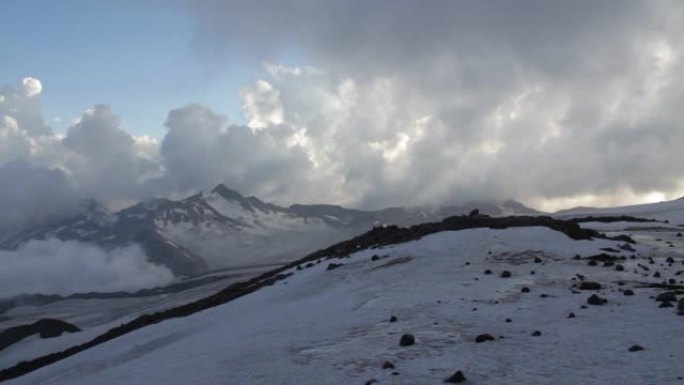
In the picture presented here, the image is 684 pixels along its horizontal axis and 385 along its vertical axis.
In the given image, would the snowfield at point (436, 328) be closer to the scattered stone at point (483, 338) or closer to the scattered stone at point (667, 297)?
the scattered stone at point (483, 338)

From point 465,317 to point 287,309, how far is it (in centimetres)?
1012

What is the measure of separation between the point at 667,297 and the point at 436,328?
735cm

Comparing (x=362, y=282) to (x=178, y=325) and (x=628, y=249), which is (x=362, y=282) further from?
(x=628, y=249)

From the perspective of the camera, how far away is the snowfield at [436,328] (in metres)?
15.4

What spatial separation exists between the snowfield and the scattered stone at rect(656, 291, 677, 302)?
1.68ft

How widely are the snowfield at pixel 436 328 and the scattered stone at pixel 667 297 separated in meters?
0.51

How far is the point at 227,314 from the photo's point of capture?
107ft

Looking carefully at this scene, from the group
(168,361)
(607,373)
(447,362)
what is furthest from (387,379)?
(168,361)

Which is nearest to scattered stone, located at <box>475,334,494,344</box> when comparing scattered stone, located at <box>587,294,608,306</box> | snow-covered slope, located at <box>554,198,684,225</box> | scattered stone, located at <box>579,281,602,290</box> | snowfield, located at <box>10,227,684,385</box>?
snowfield, located at <box>10,227,684,385</box>

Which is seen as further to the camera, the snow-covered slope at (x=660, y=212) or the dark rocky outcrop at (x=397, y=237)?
the snow-covered slope at (x=660, y=212)

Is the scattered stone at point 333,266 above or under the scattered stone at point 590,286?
above

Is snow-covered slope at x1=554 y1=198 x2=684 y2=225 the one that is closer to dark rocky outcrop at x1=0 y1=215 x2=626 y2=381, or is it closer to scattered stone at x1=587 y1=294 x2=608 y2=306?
dark rocky outcrop at x1=0 y1=215 x2=626 y2=381

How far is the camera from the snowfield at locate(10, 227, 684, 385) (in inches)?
606

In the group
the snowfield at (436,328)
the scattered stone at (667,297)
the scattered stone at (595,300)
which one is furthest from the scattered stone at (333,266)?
the scattered stone at (667,297)
